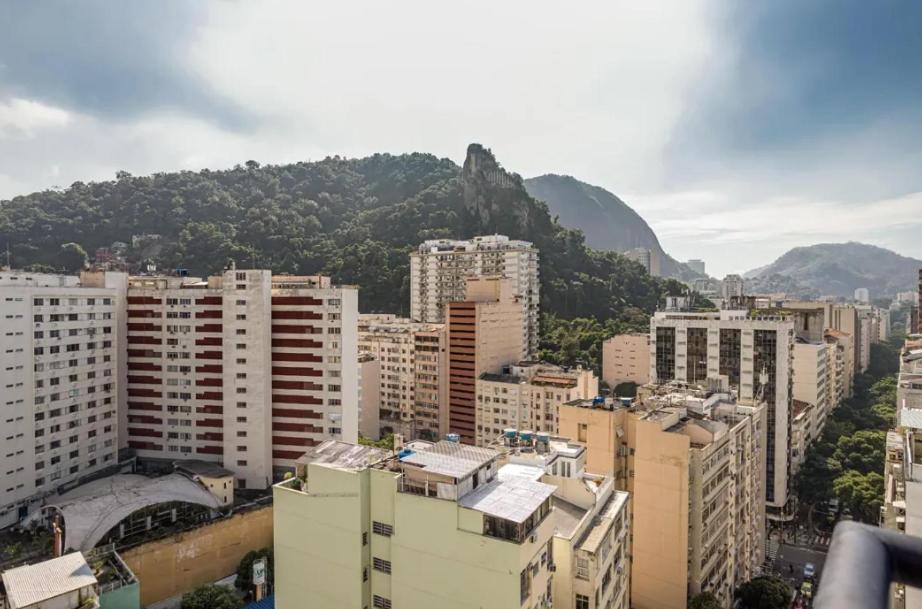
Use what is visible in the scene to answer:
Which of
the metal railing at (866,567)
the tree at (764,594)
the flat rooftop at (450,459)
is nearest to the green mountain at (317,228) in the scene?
the tree at (764,594)

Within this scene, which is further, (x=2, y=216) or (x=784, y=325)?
(x=2, y=216)

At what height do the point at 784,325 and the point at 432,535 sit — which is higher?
the point at 784,325

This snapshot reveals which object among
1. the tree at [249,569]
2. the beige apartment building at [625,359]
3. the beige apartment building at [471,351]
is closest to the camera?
the tree at [249,569]

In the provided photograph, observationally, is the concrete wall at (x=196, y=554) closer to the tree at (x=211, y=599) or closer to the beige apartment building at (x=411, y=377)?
the tree at (x=211, y=599)

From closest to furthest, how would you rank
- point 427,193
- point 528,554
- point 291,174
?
point 528,554
point 427,193
point 291,174

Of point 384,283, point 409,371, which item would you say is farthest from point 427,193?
point 409,371

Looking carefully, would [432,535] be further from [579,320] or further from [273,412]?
[579,320]

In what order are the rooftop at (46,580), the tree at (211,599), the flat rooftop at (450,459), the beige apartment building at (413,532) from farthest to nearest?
the tree at (211,599) → the rooftop at (46,580) → the flat rooftop at (450,459) → the beige apartment building at (413,532)

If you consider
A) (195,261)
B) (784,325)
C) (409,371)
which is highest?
(195,261)
